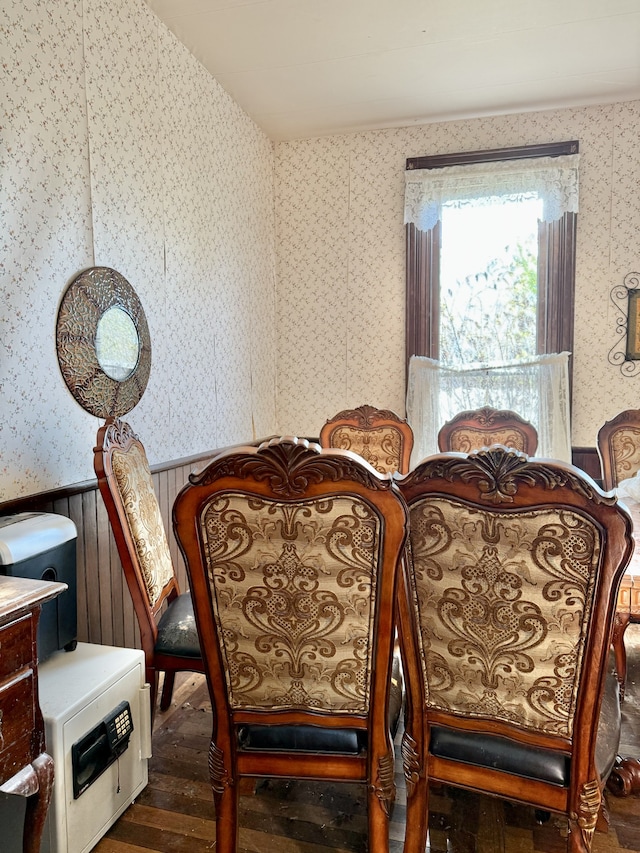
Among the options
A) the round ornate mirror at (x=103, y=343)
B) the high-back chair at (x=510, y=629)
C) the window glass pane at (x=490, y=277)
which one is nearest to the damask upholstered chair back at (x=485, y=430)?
the window glass pane at (x=490, y=277)

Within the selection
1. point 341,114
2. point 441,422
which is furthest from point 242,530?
point 341,114

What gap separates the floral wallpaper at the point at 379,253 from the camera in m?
3.34

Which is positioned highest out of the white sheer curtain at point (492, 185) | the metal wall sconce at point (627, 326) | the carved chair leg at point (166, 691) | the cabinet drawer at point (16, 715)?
the white sheer curtain at point (492, 185)

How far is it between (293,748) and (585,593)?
Result: 2.30 feet

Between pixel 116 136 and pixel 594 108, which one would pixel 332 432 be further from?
pixel 594 108

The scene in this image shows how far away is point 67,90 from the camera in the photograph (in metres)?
1.92

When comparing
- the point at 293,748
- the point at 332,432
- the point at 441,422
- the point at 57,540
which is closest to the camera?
the point at 293,748

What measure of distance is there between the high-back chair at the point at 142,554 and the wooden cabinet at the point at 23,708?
0.49 m

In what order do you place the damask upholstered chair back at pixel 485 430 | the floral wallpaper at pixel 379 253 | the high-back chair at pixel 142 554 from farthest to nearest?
the floral wallpaper at pixel 379 253 < the damask upholstered chair back at pixel 485 430 < the high-back chair at pixel 142 554

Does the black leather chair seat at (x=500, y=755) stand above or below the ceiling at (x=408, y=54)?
below

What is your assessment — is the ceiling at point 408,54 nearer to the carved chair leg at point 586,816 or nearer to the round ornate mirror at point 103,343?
the round ornate mirror at point 103,343

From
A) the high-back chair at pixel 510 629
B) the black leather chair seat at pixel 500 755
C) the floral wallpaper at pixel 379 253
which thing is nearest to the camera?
the high-back chair at pixel 510 629

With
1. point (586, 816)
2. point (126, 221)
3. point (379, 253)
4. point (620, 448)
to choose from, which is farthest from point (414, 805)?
point (379, 253)

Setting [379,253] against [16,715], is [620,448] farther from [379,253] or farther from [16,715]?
[16,715]
